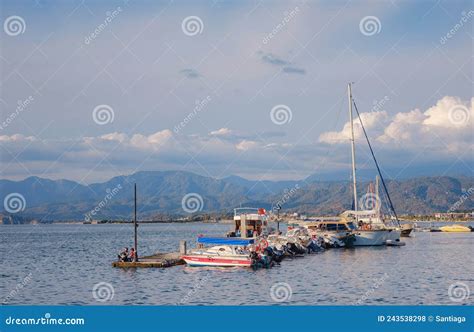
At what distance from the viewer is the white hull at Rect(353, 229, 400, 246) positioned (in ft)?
320

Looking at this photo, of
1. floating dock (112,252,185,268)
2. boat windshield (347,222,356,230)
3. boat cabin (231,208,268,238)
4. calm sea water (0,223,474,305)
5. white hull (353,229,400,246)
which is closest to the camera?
calm sea water (0,223,474,305)

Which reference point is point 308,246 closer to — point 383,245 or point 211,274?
point 383,245

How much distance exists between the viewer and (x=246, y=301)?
143 feet

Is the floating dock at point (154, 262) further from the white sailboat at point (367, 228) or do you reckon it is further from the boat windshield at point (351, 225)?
the boat windshield at point (351, 225)

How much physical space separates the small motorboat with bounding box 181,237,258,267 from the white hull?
120 ft

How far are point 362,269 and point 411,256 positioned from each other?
1985cm

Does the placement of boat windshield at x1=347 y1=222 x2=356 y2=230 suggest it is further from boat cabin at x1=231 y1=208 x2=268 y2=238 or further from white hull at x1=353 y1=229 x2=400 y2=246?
boat cabin at x1=231 y1=208 x2=268 y2=238

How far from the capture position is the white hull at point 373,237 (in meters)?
97.6

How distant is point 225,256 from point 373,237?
42.1 metres

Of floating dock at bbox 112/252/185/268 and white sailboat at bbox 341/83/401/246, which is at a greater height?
white sailboat at bbox 341/83/401/246

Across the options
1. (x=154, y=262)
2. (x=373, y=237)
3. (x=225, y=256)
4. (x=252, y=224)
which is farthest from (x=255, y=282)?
(x=373, y=237)

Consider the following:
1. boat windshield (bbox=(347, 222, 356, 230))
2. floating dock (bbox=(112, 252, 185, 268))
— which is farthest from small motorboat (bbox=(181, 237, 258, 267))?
boat windshield (bbox=(347, 222, 356, 230))

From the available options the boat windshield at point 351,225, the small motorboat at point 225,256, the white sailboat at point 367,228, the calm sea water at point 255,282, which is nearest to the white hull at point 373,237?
the white sailboat at point 367,228
